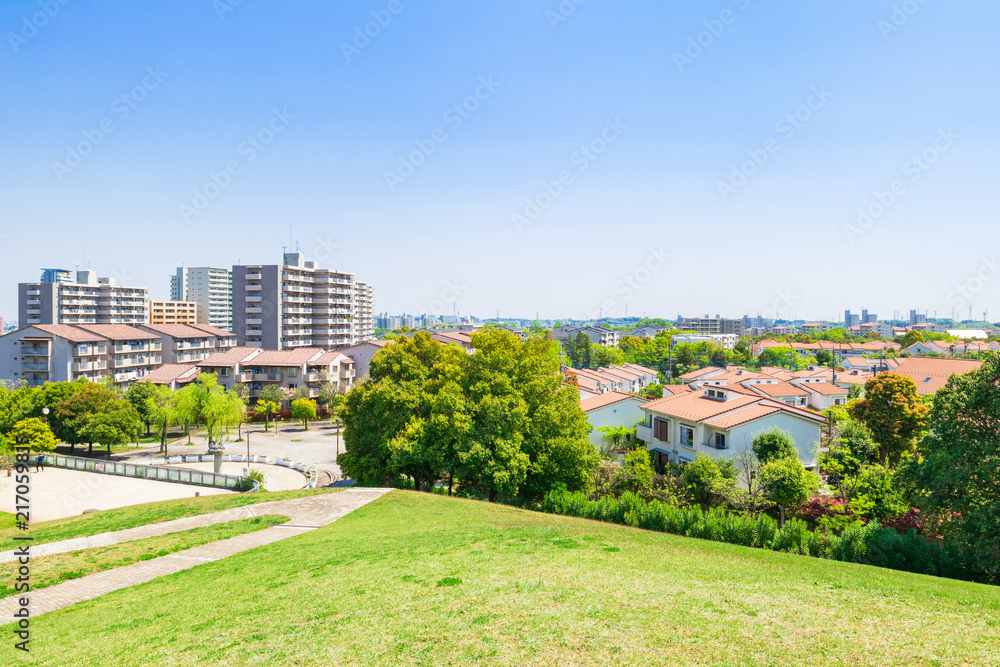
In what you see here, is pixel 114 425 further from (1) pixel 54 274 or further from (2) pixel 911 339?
(2) pixel 911 339

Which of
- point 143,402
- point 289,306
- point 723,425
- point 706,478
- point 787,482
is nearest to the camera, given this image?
point 787,482

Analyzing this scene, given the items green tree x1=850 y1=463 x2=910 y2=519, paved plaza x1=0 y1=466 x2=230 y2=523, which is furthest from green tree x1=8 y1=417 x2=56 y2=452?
green tree x1=850 y1=463 x2=910 y2=519

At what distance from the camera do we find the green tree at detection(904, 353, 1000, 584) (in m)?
14.8

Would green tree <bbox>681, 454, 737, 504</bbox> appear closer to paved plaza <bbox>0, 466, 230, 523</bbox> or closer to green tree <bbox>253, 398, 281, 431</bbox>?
paved plaza <bbox>0, 466, 230, 523</bbox>

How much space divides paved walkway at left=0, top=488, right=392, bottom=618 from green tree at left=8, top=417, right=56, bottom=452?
25078 mm

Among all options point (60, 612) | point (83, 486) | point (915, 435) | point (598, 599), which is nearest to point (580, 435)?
point (598, 599)

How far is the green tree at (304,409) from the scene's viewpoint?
53344mm

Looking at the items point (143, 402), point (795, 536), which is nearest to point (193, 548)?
point (795, 536)

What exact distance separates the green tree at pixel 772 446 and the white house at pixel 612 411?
32.7 feet

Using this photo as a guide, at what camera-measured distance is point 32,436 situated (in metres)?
37.0

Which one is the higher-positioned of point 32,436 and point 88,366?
point 88,366

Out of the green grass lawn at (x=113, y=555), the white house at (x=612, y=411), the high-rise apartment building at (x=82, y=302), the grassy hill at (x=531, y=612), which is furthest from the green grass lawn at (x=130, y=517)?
the high-rise apartment building at (x=82, y=302)

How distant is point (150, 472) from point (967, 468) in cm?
3771

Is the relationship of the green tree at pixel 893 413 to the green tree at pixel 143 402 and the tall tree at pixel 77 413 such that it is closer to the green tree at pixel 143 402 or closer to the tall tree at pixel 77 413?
the green tree at pixel 143 402
